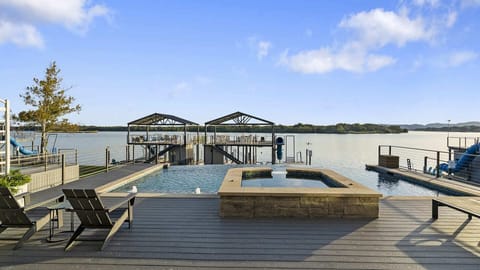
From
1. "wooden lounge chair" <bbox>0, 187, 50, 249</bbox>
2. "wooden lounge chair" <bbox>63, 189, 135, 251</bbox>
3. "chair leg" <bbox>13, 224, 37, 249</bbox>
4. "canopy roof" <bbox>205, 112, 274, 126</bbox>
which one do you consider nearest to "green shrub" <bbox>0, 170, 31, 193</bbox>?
"wooden lounge chair" <bbox>0, 187, 50, 249</bbox>

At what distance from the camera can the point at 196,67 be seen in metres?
16.4

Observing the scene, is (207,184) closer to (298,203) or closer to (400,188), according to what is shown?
(298,203)

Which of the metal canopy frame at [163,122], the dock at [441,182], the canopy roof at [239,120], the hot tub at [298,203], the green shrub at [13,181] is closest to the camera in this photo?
the hot tub at [298,203]

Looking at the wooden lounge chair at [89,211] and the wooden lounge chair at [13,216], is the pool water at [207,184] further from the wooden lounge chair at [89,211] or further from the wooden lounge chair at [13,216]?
the wooden lounge chair at [13,216]

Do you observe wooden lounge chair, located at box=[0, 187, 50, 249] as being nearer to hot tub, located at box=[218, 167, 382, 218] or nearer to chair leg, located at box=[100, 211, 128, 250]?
chair leg, located at box=[100, 211, 128, 250]

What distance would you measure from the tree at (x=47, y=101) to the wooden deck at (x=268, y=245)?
33.6 feet

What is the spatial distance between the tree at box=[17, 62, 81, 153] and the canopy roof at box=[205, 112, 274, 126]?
10019 mm

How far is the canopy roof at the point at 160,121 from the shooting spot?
2179 centimetres

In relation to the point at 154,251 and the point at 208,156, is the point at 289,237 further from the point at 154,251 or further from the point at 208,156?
the point at 208,156

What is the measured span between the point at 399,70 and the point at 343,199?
16071 mm

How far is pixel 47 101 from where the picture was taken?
12898mm

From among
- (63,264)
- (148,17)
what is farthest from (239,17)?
(63,264)

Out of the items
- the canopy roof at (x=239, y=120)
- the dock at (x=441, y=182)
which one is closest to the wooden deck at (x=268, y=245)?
the dock at (x=441, y=182)

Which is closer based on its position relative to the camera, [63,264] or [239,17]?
[63,264]
